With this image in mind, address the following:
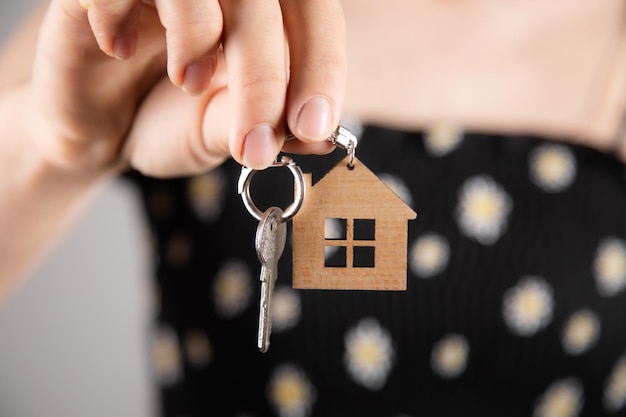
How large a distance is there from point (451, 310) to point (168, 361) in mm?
352

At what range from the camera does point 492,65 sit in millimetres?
852

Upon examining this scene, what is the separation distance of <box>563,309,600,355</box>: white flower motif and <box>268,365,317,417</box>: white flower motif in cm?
29

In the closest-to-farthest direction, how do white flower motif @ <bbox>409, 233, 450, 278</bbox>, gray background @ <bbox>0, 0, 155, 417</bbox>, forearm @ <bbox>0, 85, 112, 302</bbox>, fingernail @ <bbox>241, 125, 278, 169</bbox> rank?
fingernail @ <bbox>241, 125, 278, 169</bbox> < forearm @ <bbox>0, 85, 112, 302</bbox> < white flower motif @ <bbox>409, 233, 450, 278</bbox> < gray background @ <bbox>0, 0, 155, 417</bbox>

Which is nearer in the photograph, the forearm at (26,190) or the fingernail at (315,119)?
the fingernail at (315,119)

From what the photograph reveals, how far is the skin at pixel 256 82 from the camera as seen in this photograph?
1.12 ft

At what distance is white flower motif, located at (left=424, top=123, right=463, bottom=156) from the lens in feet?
2.52

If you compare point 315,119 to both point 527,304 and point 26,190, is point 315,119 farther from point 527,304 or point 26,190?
point 527,304

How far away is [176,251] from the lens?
81 centimetres

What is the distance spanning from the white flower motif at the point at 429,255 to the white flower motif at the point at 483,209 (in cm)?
3

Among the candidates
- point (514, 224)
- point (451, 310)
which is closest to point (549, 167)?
point (514, 224)

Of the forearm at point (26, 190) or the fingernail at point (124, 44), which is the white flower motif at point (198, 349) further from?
the fingernail at point (124, 44)

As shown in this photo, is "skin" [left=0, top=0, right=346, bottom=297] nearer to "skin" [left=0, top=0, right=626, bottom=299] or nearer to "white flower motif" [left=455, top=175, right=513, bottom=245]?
"skin" [left=0, top=0, right=626, bottom=299]

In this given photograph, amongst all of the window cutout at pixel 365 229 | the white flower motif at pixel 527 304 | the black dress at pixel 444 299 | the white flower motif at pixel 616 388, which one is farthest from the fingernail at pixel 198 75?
the white flower motif at pixel 616 388

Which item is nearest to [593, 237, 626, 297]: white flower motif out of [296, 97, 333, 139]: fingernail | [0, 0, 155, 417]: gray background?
[296, 97, 333, 139]: fingernail
